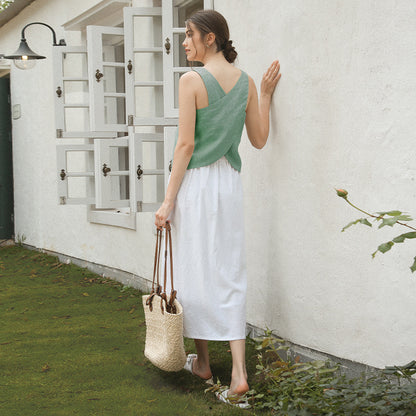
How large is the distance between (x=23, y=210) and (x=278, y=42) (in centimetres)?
706

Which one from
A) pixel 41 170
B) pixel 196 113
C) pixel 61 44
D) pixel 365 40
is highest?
pixel 61 44

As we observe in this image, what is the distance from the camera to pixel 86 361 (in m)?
4.25

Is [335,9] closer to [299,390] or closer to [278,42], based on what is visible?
[278,42]

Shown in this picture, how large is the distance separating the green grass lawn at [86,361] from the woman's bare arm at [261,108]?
139 centimetres

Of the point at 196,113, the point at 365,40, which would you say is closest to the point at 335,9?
the point at 365,40

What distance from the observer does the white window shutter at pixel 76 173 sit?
6504 millimetres

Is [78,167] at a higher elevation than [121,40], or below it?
below

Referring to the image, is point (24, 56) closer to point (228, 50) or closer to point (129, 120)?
point (129, 120)

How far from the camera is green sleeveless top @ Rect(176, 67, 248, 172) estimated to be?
347cm

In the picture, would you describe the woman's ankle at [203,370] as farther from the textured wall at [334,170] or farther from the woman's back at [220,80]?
the woman's back at [220,80]

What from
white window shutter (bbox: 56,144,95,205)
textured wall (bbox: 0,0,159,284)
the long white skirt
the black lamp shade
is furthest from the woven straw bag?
the black lamp shade

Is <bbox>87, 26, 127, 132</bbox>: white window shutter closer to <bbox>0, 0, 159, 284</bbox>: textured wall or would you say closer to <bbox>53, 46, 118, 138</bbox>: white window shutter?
<bbox>53, 46, 118, 138</bbox>: white window shutter

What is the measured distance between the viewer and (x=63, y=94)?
6598 millimetres

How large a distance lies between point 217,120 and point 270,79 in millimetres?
655
